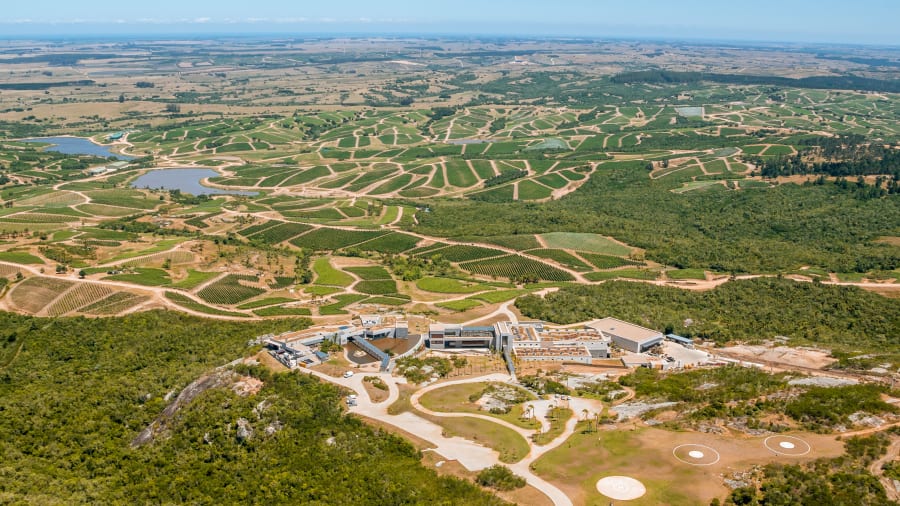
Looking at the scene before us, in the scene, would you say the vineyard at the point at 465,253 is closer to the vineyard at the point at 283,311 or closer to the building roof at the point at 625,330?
the vineyard at the point at 283,311

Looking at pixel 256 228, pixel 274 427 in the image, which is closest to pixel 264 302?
pixel 274 427

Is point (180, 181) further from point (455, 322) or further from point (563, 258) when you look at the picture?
point (455, 322)

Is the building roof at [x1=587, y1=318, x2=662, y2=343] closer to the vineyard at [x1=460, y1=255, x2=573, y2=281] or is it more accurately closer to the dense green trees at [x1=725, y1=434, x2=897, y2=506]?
the vineyard at [x1=460, y1=255, x2=573, y2=281]

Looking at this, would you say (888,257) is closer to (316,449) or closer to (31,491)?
(316,449)

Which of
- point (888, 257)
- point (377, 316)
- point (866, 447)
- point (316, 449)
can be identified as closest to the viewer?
point (866, 447)

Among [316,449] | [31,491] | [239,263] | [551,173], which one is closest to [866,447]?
Answer: [316,449]

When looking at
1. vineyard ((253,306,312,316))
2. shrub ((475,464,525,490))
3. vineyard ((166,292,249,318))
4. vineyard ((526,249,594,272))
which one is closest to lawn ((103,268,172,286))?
vineyard ((166,292,249,318))

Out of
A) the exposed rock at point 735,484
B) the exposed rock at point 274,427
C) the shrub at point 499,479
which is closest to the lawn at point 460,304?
the exposed rock at point 274,427
